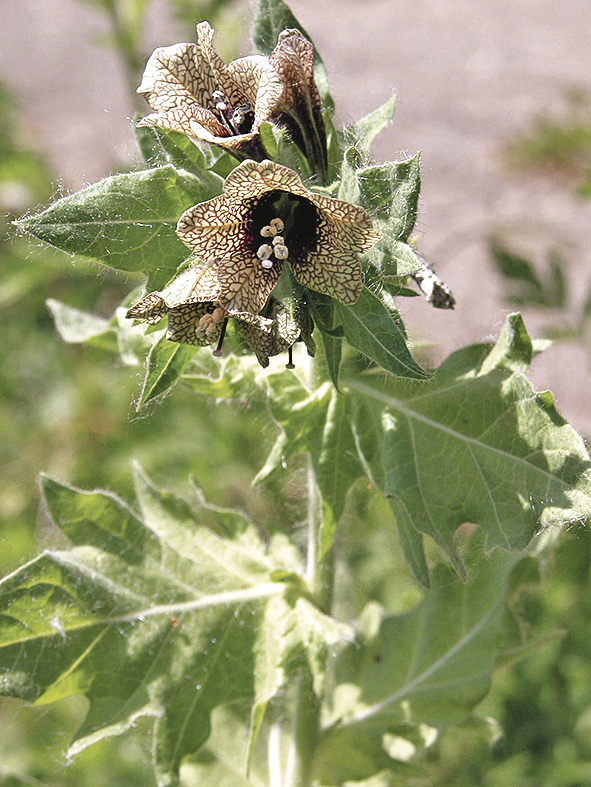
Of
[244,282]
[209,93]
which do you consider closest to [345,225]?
[244,282]

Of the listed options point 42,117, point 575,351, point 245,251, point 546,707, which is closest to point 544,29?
point 575,351

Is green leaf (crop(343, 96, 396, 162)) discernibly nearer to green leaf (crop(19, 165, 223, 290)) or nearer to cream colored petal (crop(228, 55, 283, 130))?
cream colored petal (crop(228, 55, 283, 130))

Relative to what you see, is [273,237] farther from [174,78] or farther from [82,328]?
[82,328]

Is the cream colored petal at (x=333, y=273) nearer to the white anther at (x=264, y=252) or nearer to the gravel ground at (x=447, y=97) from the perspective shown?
the white anther at (x=264, y=252)

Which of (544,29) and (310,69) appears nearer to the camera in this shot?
(310,69)

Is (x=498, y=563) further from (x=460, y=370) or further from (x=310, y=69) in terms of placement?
(x=310, y=69)

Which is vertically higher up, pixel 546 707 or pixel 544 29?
pixel 544 29

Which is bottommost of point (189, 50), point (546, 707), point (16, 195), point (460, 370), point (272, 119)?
point (546, 707)

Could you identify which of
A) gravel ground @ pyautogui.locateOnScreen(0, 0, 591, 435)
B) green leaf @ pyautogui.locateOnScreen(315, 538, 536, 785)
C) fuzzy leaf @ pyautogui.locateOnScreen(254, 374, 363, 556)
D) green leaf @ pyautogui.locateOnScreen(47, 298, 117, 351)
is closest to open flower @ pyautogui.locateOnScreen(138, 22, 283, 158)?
fuzzy leaf @ pyautogui.locateOnScreen(254, 374, 363, 556)
